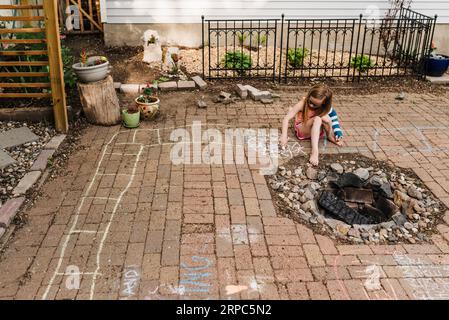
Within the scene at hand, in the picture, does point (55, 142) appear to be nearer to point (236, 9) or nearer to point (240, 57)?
point (240, 57)

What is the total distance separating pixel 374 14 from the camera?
10727mm

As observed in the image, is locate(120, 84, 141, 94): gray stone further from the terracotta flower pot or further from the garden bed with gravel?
the garden bed with gravel

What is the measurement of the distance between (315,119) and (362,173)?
3.24 feet

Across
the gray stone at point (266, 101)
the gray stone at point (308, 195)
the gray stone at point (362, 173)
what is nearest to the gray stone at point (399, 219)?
the gray stone at point (362, 173)

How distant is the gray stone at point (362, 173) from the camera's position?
5715mm

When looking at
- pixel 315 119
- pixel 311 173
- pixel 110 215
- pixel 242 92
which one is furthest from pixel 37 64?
pixel 311 173

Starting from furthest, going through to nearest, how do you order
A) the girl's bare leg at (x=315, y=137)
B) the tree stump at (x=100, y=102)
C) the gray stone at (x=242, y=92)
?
the gray stone at (x=242, y=92) → the tree stump at (x=100, y=102) → the girl's bare leg at (x=315, y=137)

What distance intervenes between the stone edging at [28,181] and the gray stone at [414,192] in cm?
426

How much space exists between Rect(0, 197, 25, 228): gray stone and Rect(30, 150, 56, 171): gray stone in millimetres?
730

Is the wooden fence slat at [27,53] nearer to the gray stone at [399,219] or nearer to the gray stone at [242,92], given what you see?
the gray stone at [242,92]

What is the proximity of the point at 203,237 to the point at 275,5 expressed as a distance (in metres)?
7.52

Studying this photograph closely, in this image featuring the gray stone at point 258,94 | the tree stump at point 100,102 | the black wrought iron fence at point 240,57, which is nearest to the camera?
the tree stump at point 100,102

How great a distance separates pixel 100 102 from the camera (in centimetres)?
688
